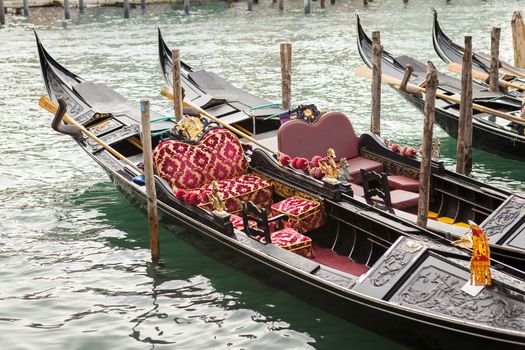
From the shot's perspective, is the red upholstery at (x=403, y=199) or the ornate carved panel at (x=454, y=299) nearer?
the ornate carved panel at (x=454, y=299)

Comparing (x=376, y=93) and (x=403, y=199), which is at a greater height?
(x=376, y=93)

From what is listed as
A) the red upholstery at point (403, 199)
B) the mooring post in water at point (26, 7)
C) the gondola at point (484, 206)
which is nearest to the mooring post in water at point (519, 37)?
the gondola at point (484, 206)

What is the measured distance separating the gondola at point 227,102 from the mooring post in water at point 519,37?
3.97m

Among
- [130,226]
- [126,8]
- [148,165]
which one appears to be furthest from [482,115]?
[126,8]

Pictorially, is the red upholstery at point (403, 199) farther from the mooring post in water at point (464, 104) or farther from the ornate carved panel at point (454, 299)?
the ornate carved panel at point (454, 299)

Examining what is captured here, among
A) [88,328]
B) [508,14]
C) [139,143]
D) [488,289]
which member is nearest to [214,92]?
[139,143]

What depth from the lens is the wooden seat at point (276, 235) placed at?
5.09 m

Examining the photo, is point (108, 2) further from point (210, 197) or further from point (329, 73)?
point (210, 197)

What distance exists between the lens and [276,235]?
5.28 m

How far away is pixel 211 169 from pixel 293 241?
3.69 feet

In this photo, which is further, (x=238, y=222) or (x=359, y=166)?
(x=359, y=166)

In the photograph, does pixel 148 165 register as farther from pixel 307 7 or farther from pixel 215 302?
pixel 307 7

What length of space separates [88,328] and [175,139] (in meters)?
1.55

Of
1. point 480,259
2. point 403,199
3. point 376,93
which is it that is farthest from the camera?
point 376,93
